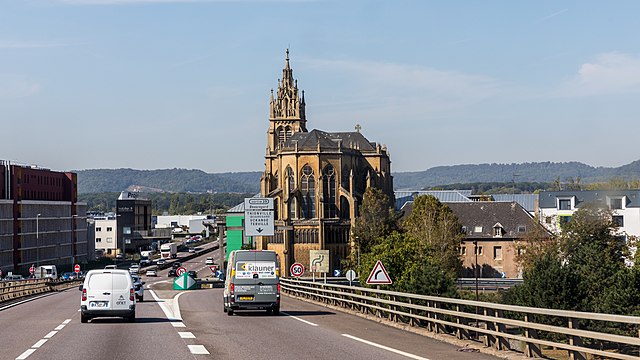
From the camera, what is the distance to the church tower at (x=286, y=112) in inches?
6914

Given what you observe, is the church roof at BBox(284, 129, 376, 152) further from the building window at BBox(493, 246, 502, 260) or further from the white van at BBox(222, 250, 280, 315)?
the white van at BBox(222, 250, 280, 315)

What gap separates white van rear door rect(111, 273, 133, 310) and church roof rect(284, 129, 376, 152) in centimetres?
11104

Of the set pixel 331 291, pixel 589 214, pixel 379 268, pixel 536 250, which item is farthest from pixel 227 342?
pixel 536 250

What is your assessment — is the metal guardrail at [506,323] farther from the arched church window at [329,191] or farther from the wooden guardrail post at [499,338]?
the arched church window at [329,191]

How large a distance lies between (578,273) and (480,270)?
5021cm

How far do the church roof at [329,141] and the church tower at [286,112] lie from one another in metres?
13.1

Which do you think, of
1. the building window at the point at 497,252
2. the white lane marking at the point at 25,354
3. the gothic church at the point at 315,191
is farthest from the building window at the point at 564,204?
the white lane marking at the point at 25,354

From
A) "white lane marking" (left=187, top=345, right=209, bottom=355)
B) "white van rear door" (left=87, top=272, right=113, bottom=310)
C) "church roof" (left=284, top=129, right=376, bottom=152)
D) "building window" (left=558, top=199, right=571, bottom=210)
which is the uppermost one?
"church roof" (left=284, top=129, right=376, bottom=152)

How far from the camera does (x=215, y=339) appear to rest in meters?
23.4

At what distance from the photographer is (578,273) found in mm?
68875

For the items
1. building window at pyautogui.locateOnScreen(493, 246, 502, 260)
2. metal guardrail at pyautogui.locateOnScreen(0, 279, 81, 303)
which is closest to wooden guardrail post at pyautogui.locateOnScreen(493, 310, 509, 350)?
metal guardrail at pyautogui.locateOnScreen(0, 279, 81, 303)

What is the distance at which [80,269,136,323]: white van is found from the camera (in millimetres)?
30219

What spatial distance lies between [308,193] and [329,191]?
2.97m

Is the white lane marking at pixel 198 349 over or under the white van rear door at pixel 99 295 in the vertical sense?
under
